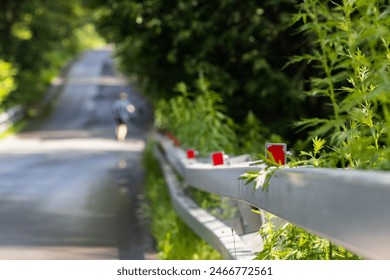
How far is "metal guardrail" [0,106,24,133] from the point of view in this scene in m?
41.5

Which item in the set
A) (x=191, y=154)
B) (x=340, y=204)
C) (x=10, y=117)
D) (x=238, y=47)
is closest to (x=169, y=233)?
(x=191, y=154)

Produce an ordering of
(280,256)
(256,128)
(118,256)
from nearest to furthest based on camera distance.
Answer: (280,256)
(118,256)
(256,128)

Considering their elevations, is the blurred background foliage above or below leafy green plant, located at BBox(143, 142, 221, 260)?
above

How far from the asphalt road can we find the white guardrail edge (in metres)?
0.69

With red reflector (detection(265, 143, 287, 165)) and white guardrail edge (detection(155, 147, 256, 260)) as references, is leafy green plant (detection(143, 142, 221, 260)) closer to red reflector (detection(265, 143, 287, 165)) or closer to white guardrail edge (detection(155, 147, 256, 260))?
white guardrail edge (detection(155, 147, 256, 260))

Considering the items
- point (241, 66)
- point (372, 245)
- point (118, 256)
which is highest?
point (241, 66)

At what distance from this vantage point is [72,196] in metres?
17.8

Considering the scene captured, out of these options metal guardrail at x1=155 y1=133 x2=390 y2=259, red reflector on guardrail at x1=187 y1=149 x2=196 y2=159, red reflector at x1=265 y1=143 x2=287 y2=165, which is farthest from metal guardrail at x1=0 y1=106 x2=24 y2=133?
metal guardrail at x1=155 y1=133 x2=390 y2=259

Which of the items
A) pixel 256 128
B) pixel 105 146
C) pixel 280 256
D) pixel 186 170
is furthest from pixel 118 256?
pixel 105 146

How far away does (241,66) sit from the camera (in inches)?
655

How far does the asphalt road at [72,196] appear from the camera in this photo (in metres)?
12.1
